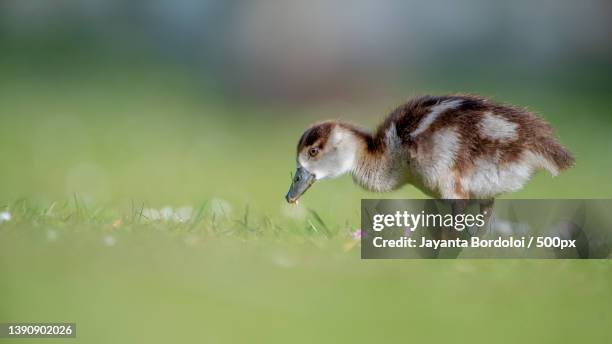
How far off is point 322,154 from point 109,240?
79cm

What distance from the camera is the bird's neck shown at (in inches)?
117

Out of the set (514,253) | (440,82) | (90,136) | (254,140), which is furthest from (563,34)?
(514,253)

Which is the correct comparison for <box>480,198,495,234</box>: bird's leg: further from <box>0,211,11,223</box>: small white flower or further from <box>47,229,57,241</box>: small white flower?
<box>0,211,11,223</box>: small white flower

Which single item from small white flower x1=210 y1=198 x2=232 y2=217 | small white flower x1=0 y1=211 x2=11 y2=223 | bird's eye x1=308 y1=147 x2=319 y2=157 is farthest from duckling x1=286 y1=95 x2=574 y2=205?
small white flower x1=0 y1=211 x2=11 y2=223

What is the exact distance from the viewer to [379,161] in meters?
3.00

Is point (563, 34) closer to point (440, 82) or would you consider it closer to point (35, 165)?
point (440, 82)

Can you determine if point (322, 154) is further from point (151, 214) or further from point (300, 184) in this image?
point (151, 214)

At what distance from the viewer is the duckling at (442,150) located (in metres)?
2.79

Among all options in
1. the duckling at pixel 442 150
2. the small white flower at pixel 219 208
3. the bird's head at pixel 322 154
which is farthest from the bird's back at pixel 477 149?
the small white flower at pixel 219 208

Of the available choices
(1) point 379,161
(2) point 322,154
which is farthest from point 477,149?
(2) point 322,154

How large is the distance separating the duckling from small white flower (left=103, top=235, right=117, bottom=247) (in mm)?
628

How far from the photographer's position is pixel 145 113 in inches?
223

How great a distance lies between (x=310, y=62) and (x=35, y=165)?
8.95ft

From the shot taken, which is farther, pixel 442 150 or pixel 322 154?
pixel 322 154
